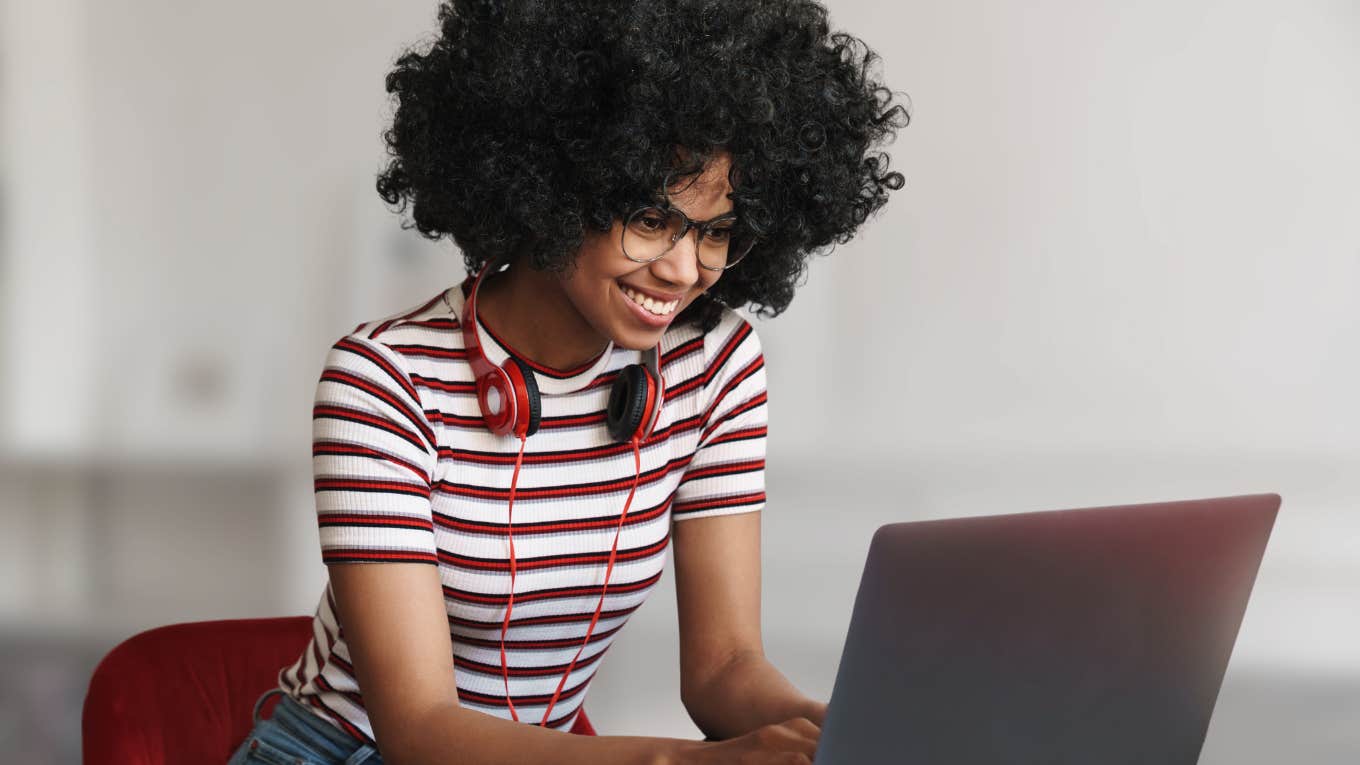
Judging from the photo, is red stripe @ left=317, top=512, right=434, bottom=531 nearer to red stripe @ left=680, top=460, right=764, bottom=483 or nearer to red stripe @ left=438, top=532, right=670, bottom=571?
red stripe @ left=438, top=532, right=670, bottom=571

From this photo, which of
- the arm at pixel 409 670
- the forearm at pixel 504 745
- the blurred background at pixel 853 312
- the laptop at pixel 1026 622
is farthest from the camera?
the blurred background at pixel 853 312

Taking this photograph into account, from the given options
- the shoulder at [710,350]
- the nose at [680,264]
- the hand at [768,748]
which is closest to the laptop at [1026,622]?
the hand at [768,748]

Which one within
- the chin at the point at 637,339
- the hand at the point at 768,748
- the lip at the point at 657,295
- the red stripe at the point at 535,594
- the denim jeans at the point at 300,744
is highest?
the lip at the point at 657,295

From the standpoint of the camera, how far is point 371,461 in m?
1.27

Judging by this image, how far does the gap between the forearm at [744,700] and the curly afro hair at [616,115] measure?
464 millimetres

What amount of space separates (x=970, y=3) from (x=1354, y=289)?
34.9 inches

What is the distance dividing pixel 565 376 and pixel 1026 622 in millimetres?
729

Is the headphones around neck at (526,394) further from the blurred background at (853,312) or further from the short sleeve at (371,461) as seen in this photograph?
the blurred background at (853,312)

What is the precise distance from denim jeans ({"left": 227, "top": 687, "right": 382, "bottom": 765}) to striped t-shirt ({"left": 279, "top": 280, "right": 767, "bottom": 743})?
1 centimetres

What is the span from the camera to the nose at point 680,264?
127cm

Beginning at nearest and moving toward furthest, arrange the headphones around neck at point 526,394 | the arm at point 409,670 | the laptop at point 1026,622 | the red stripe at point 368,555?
the laptop at point 1026,622, the arm at point 409,670, the red stripe at point 368,555, the headphones around neck at point 526,394

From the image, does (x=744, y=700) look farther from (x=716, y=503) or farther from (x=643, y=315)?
(x=643, y=315)

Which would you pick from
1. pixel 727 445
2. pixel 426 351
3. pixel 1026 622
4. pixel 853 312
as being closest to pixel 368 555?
pixel 426 351

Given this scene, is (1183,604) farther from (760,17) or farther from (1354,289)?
(1354,289)
